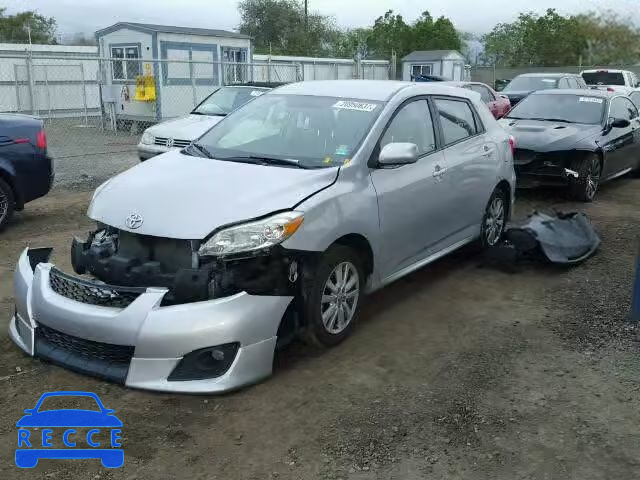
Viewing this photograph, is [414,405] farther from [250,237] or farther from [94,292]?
[94,292]

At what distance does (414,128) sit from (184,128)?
6.18 m

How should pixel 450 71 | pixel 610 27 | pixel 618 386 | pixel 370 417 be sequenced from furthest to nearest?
1. pixel 450 71
2. pixel 610 27
3. pixel 618 386
4. pixel 370 417

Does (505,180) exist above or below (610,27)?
below

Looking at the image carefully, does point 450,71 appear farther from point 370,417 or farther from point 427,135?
point 370,417

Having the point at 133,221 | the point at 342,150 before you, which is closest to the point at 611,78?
the point at 342,150

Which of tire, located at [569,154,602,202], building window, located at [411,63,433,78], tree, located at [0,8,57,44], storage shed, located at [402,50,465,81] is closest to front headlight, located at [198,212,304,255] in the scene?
tire, located at [569,154,602,202]

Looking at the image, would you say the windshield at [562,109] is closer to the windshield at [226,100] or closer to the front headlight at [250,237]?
the windshield at [226,100]

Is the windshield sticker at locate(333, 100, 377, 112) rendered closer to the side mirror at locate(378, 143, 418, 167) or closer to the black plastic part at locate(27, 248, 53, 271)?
the side mirror at locate(378, 143, 418, 167)

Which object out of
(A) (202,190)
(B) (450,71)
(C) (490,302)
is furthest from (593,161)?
(B) (450,71)

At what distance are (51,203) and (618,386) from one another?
7.55 metres

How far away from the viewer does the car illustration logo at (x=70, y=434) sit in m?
3.15

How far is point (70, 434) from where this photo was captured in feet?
10.9

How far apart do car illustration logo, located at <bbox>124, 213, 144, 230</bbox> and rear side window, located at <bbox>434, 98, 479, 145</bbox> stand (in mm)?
2760

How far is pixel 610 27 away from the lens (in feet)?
49.3
